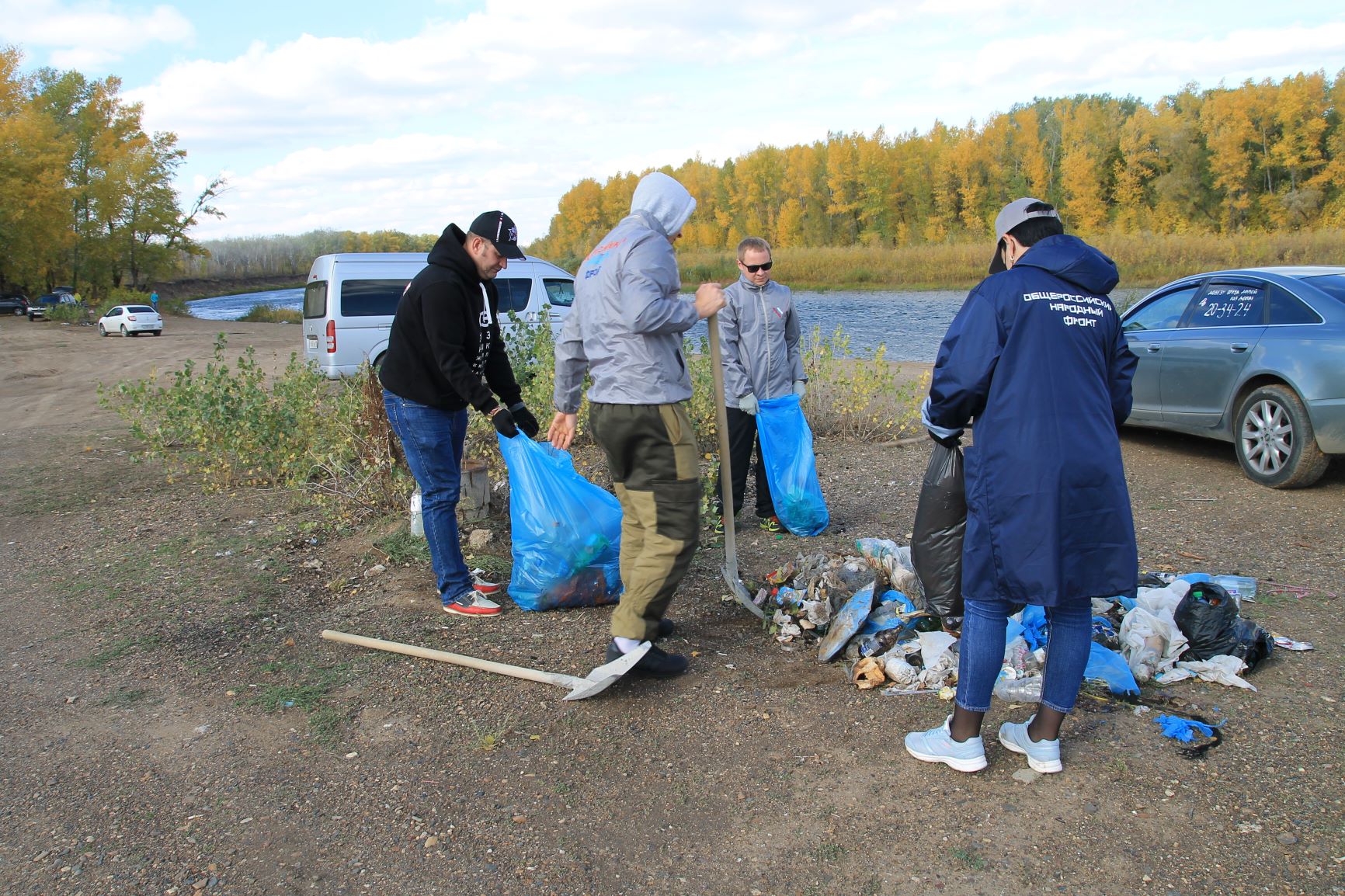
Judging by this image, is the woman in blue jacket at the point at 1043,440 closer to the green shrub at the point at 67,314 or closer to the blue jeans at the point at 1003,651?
the blue jeans at the point at 1003,651

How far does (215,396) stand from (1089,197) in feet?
186

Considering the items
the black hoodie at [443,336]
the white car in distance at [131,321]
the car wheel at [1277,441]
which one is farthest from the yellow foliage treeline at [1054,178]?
the black hoodie at [443,336]

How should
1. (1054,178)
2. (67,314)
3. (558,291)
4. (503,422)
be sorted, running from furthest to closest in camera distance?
(1054,178) → (67,314) → (558,291) → (503,422)

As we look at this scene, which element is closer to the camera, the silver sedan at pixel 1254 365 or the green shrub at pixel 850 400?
the silver sedan at pixel 1254 365

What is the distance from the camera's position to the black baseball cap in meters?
A: 3.95

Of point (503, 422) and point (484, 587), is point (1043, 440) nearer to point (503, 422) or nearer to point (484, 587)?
point (503, 422)

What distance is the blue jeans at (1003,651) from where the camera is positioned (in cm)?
273

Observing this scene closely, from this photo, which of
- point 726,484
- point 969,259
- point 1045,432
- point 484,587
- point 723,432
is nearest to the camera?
point 1045,432

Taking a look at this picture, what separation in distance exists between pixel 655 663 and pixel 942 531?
1.20 meters

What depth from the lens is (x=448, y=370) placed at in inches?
151

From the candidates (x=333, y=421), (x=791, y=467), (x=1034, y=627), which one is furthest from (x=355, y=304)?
(x=1034, y=627)

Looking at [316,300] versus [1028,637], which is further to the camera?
[316,300]

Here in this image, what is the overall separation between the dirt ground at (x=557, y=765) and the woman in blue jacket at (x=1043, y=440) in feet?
1.47

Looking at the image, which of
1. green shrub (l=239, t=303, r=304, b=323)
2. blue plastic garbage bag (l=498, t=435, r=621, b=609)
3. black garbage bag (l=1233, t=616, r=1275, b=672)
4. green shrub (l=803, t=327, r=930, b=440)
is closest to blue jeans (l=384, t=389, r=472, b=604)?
blue plastic garbage bag (l=498, t=435, r=621, b=609)
